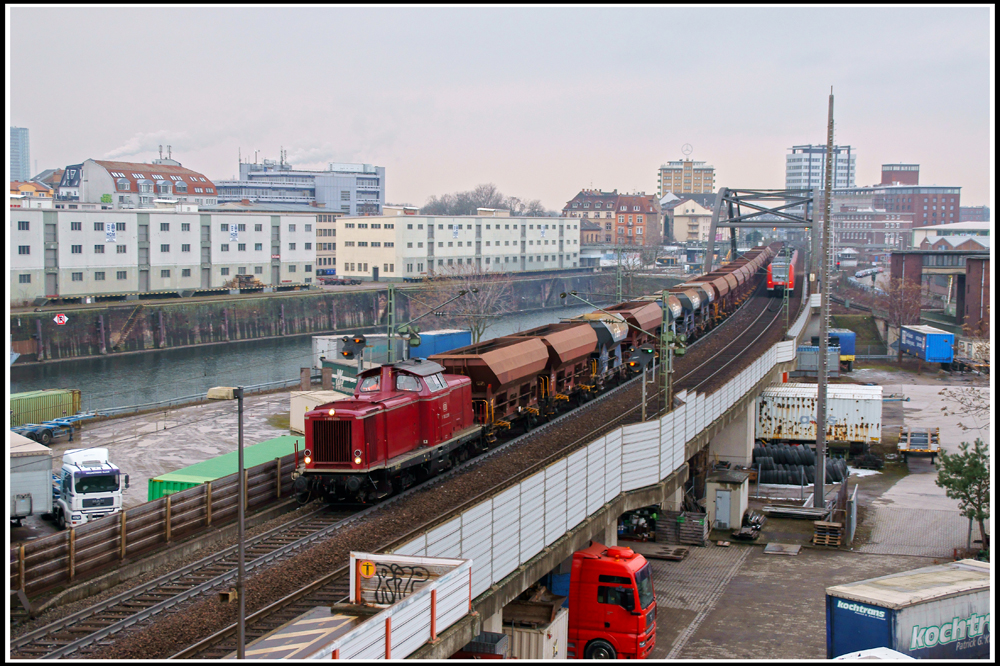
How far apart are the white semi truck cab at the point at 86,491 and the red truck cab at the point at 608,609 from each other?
54.5 ft

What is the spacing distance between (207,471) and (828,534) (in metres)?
22.2

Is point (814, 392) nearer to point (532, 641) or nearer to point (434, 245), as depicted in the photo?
point (532, 641)

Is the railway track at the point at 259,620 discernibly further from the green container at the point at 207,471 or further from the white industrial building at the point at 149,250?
the white industrial building at the point at 149,250

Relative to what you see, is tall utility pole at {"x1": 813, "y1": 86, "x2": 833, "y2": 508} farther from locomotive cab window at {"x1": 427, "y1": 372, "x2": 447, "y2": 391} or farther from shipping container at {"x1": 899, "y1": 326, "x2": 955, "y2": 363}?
shipping container at {"x1": 899, "y1": 326, "x2": 955, "y2": 363}

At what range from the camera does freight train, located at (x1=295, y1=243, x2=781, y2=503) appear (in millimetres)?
21266

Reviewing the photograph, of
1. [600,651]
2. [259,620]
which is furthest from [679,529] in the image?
[259,620]

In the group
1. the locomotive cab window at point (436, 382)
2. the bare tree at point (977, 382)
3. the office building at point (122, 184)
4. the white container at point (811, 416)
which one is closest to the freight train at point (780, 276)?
the bare tree at point (977, 382)

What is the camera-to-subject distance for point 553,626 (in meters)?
19.4

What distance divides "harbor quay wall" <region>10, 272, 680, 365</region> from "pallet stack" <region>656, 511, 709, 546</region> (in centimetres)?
3589

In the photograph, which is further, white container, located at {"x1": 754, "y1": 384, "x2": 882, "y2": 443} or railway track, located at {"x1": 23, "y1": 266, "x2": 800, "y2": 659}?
white container, located at {"x1": 754, "y1": 384, "x2": 882, "y2": 443}

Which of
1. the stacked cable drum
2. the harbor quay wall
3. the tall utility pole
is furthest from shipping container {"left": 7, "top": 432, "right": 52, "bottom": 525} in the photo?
the harbor quay wall

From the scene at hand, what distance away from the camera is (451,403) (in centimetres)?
2491

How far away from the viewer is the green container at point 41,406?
46.7 m

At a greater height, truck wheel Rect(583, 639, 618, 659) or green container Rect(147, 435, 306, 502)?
green container Rect(147, 435, 306, 502)
